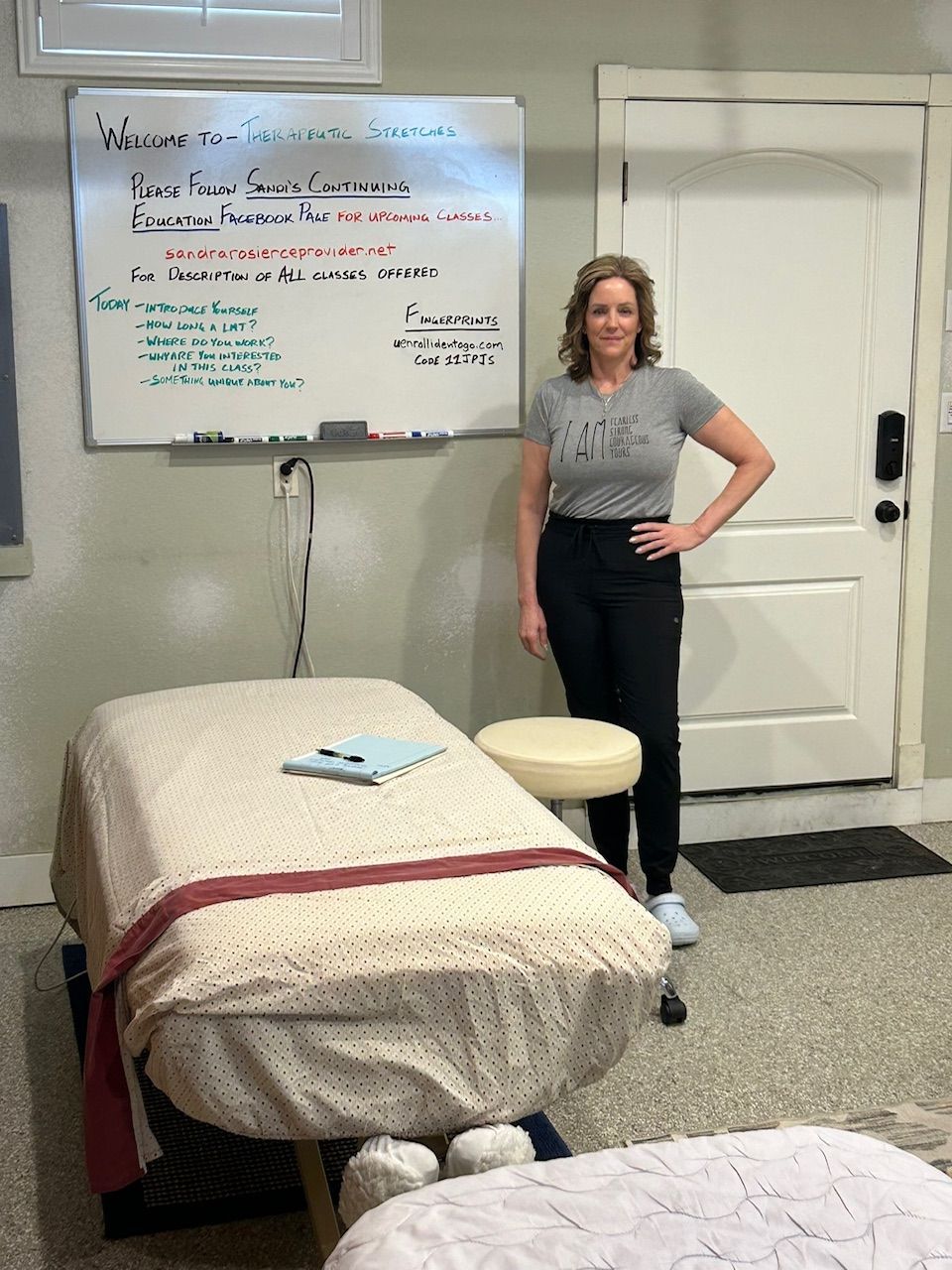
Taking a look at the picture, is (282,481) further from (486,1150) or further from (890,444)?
(486,1150)

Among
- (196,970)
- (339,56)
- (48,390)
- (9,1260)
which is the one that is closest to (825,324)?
(339,56)

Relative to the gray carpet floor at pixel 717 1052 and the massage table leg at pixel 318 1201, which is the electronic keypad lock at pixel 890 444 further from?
the massage table leg at pixel 318 1201

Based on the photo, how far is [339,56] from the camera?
11.1ft

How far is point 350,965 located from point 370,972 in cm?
3

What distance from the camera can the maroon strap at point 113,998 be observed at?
182 centimetres

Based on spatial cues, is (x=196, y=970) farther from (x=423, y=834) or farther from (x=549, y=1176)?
(x=549, y=1176)

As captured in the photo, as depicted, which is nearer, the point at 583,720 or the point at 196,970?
the point at 196,970

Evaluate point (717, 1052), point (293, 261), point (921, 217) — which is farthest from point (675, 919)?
point (921, 217)

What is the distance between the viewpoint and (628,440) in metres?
3.13

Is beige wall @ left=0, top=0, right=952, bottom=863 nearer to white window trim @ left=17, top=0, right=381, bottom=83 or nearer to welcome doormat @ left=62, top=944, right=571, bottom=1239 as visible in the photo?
white window trim @ left=17, top=0, right=381, bottom=83

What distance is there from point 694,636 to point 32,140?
2.15 meters

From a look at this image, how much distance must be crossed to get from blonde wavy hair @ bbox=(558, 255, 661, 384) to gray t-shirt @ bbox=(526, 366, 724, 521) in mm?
51

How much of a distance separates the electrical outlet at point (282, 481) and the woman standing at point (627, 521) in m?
0.66

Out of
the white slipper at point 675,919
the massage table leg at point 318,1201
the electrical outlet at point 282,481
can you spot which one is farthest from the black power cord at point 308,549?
the massage table leg at point 318,1201
